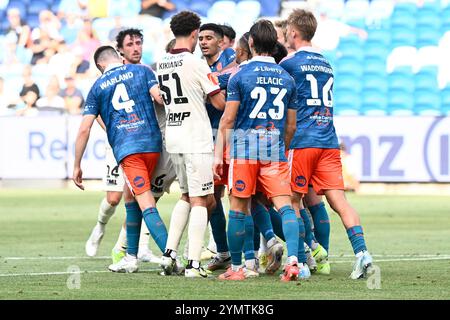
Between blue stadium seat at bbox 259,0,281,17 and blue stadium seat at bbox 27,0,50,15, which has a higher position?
blue stadium seat at bbox 27,0,50,15

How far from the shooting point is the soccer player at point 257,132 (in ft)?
29.3

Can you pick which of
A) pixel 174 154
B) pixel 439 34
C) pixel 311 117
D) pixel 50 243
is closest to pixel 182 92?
pixel 174 154

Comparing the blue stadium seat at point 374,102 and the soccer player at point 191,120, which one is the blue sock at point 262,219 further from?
the blue stadium seat at point 374,102

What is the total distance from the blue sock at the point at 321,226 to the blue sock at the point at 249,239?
818 millimetres

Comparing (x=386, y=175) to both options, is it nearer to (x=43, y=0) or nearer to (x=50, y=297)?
(x=43, y=0)

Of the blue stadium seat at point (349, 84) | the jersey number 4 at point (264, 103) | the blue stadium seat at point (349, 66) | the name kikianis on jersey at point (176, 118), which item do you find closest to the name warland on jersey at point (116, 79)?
the name kikianis on jersey at point (176, 118)

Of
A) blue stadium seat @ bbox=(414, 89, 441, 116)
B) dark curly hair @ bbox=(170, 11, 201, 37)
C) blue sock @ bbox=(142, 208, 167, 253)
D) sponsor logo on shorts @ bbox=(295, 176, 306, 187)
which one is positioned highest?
blue stadium seat @ bbox=(414, 89, 441, 116)

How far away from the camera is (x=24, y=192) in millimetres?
22922

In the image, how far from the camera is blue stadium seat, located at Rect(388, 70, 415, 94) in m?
24.3

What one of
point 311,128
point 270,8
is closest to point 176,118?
point 311,128

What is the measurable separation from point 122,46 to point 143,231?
2.10 m

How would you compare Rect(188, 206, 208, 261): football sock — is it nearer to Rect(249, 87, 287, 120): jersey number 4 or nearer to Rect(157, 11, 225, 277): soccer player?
Rect(157, 11, 225, 277): soccer player

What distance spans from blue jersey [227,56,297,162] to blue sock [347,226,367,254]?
2.97ft

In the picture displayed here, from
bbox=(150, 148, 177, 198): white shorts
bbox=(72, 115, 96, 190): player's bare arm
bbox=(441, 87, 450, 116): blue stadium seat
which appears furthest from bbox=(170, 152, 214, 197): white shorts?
bbox=(441, 87, 450, 116): blue stadium seat
